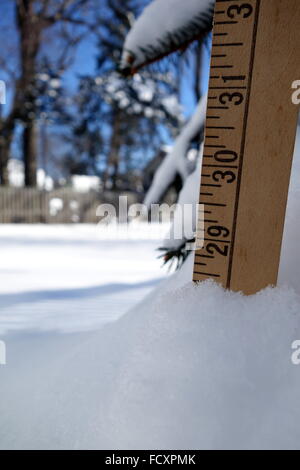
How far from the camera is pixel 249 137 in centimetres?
85

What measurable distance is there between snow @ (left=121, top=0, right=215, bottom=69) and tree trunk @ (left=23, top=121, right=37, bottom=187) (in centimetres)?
1117

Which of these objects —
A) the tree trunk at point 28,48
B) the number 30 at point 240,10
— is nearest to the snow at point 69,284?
the number 30 at point 240,10

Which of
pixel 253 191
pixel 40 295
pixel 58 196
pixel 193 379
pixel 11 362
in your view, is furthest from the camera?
pixel 58 196

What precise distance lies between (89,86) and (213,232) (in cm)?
1435

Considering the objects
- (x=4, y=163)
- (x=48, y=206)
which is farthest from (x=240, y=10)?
(x=4, y=163)

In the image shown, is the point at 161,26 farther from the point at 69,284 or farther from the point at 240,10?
the point at 69,284

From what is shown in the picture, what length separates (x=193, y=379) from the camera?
0.75 metres

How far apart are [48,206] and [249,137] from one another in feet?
35.2

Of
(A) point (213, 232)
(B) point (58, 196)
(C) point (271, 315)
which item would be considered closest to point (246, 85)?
(A) point (213, 232)

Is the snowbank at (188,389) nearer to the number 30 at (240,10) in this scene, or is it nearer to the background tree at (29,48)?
the number 30 at (240,10)

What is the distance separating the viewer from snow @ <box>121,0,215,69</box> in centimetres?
129

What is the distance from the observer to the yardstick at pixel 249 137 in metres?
0.81

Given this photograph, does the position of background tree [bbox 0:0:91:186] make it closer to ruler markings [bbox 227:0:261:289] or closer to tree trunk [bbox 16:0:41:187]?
tree trunk [bbox 16:0:41:187]

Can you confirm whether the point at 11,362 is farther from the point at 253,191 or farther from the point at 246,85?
the point at 246,85
